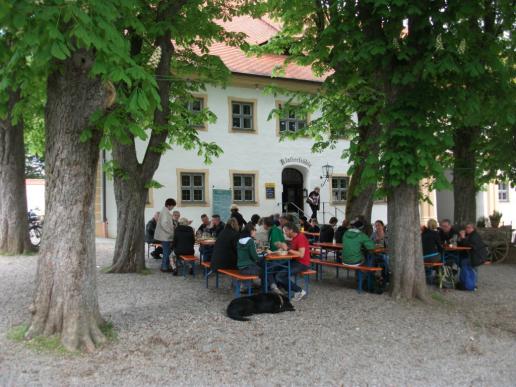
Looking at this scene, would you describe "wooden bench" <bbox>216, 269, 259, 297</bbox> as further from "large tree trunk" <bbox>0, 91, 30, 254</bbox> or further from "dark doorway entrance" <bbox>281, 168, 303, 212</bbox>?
"dark doorway entrance" <bbox>281, 168, 303, 212</bbox>

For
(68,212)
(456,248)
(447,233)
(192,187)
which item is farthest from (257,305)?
(192,187)

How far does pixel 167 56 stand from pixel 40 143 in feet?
33.1

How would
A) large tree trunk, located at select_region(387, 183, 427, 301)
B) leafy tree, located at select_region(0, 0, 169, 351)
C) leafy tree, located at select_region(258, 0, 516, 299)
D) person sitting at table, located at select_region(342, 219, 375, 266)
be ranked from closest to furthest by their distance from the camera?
leafy tree, located at select_region(0, 0, 169, 351) → leafy tree, located at select_region(258, 0, 516, 299) → large tree trunk, located at select_region(387, 183, 427, 301) → person sitting at table, located at select_region(342, 219, 375, 266)

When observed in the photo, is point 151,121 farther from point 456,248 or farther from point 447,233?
point 447,233

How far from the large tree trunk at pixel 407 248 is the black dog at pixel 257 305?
2178 mm

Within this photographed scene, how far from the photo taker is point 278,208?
72.9 feet

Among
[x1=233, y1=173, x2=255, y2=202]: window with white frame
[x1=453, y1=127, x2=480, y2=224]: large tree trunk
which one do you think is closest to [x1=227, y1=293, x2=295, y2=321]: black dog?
[x1=453, y1=127, x2=480, y2=224]: large tree trunk

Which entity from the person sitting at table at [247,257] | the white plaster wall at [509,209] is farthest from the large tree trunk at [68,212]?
the white plaster wall at [509,209]

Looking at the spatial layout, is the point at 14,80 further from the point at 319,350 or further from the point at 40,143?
the point at 40,143

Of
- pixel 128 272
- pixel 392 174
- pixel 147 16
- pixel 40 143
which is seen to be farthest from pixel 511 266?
pixel 40 143

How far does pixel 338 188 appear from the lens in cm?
2394

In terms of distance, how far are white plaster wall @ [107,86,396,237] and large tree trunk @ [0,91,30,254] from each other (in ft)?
18.6

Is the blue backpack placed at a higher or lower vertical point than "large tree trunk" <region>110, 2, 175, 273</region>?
lower

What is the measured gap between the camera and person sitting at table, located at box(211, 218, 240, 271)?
8.61 metres
